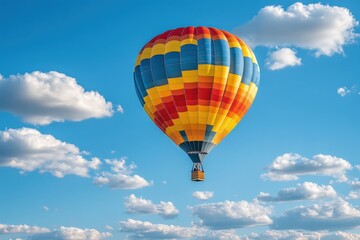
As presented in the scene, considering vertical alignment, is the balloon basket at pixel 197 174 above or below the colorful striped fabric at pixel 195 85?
below

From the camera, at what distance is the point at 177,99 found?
76625 mm

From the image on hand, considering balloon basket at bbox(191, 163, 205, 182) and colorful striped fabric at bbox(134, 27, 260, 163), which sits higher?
colorful striped fabric at bbox(134, 27, 260, 163)

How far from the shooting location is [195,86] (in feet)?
251

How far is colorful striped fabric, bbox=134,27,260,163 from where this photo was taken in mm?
76375

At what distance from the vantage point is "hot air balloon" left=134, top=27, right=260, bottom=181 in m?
76.4

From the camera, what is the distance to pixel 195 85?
76375 millimetres

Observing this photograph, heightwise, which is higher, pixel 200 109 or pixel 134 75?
pixel 134 75

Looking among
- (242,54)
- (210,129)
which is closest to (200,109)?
(210,129)

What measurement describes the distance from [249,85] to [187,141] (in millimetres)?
9003

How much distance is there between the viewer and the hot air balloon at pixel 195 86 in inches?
3007

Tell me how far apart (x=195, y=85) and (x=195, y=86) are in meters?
0.10

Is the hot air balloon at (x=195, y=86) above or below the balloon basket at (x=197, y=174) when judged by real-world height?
above

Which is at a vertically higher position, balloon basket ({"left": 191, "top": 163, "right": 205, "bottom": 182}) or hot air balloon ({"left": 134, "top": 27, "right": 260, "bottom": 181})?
hot air balloon ({"left": 134, "top": 27, "right": 260, "bottom": 181})

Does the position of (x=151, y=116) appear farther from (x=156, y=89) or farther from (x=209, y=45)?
(x=209, y=45)
